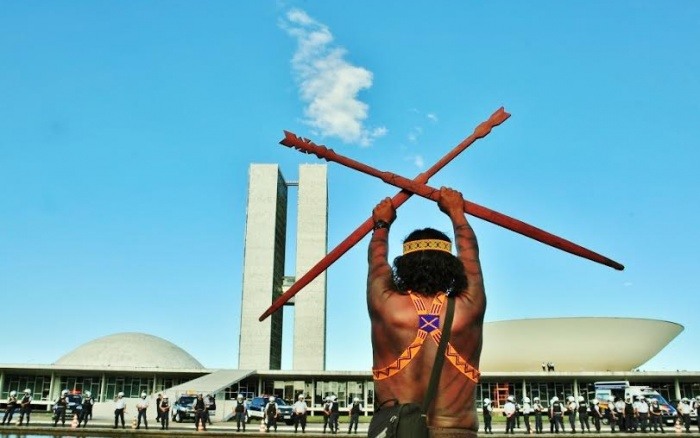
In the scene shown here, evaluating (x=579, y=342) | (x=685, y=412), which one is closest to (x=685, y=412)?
(x=685, y=412)

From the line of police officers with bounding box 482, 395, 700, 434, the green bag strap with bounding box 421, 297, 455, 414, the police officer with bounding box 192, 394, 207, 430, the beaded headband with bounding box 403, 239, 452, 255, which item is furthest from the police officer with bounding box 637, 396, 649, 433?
the green bag strap with bounding box 421, 297, 455, 414

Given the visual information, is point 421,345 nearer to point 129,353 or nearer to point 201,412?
point 201,412

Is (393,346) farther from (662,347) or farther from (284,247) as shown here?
(284,247)

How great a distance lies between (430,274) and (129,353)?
7606cm

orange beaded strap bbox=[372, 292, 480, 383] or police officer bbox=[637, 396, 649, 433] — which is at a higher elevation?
orange beaded strap bbox=[372, 292, 480, 383]

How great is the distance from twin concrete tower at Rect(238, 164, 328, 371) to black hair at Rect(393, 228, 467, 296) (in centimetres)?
6445

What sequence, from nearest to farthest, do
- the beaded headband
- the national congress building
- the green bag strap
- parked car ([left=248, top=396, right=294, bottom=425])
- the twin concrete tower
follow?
the green bag strap
the beaded headband
parked car ([left=248, top=396, right=294, bottom=425])
the national congress building
the twin concrete tower

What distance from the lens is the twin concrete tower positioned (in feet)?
219

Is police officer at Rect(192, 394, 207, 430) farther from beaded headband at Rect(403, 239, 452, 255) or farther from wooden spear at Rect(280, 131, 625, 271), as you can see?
beaded headband at Rect(403, 239, 452, 255)

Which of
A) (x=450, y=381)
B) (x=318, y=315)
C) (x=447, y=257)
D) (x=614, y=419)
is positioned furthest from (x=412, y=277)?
(x=318, y=315)

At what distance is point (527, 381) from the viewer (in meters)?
55.1

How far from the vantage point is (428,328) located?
2.77m

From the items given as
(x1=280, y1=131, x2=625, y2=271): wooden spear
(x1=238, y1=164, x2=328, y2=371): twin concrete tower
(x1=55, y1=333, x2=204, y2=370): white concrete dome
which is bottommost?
(x1=280, y1=131, x2=625, y2=271): wooden spear

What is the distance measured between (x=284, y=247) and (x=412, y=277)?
78.9 m
